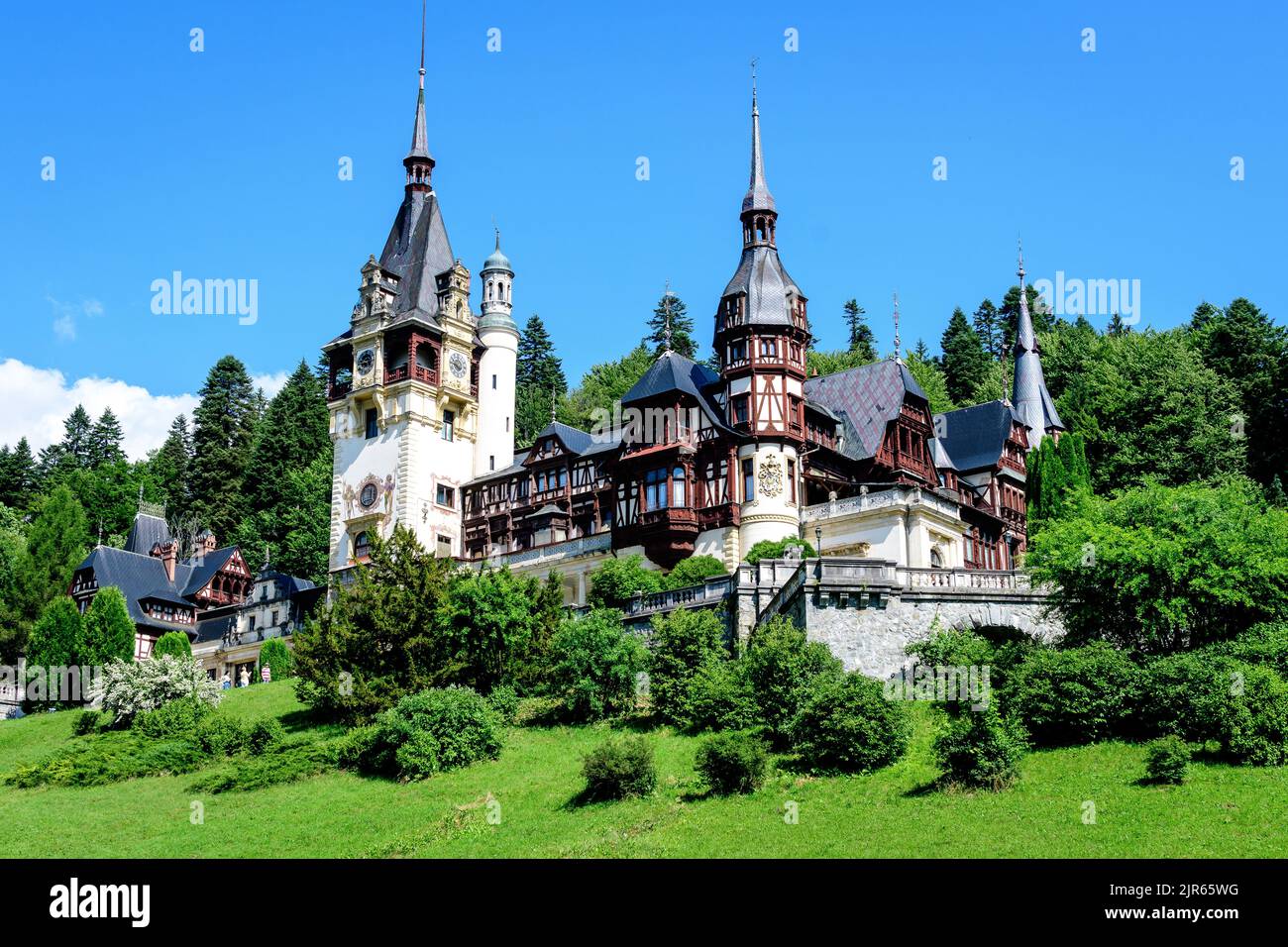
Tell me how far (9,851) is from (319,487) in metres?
57.8

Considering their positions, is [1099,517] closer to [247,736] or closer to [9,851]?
[247,736]

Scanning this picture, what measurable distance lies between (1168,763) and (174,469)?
90219mm

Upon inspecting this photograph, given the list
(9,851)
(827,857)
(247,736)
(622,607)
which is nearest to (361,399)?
(622,607)

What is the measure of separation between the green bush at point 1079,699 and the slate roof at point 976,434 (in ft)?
105

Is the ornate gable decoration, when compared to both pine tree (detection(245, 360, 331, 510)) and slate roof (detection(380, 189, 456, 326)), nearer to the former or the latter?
slate roof (detection(380, 189, 456, 326))

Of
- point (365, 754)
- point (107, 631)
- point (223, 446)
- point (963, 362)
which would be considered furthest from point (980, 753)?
point (223, 446)

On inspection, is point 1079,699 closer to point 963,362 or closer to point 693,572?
point 693,572

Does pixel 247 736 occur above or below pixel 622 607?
below

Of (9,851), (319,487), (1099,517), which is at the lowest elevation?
(9,851)

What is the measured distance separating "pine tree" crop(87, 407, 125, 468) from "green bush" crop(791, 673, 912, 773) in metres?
93.1

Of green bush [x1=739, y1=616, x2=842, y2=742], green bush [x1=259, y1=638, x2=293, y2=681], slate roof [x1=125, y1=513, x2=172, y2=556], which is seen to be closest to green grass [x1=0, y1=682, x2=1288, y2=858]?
green bush [x1=739, y1=616, x2=842, y2=742]

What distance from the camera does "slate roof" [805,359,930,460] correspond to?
63875mm

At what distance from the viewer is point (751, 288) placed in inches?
2419

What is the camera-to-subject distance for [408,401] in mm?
72500
